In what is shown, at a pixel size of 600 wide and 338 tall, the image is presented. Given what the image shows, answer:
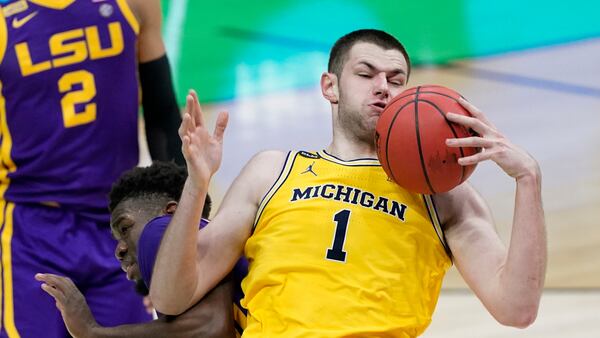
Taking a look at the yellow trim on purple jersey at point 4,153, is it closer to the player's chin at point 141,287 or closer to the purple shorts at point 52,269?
the purple shorts at point 52,269

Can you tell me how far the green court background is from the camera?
375 inches

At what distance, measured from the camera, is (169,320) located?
326 cm

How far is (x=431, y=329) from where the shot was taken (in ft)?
19.7

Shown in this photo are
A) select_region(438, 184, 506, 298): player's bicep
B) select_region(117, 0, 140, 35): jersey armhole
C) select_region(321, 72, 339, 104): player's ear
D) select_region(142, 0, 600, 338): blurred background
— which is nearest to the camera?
select_region(438, 184, 506, 298): player's bicep

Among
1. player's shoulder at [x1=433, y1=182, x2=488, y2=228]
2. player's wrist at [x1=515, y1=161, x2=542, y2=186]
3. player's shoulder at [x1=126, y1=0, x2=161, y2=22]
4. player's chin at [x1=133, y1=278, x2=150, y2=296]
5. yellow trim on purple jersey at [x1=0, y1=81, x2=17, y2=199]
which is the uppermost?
player's shoulder at [x1=126, y1=0, x2=161, y2=22]

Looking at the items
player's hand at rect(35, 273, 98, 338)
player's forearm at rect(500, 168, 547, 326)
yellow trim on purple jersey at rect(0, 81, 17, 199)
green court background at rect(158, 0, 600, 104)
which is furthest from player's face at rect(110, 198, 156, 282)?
green court background at rect(158, 0, 600, 104)

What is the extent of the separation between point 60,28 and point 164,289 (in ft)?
4.41

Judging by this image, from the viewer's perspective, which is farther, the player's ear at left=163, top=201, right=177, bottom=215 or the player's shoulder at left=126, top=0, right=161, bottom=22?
the player's shoulder at left=126, top=0, right=161, bottom=22

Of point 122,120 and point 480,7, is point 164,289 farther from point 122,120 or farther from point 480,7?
point 480,7

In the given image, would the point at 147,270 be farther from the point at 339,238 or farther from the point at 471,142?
the point at 471,142

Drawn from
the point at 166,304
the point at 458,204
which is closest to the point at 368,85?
the point at 458,204

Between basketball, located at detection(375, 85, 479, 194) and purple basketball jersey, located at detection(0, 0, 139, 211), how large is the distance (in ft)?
4.37

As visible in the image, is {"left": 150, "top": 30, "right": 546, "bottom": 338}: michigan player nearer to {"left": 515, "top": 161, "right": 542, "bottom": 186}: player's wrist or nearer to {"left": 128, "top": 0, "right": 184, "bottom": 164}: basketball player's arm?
{"left": 515, "top": 161, "right": 542, "bottom": 186}: player's wrist

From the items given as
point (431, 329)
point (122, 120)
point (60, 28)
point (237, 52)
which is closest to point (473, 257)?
point (122, 120)
